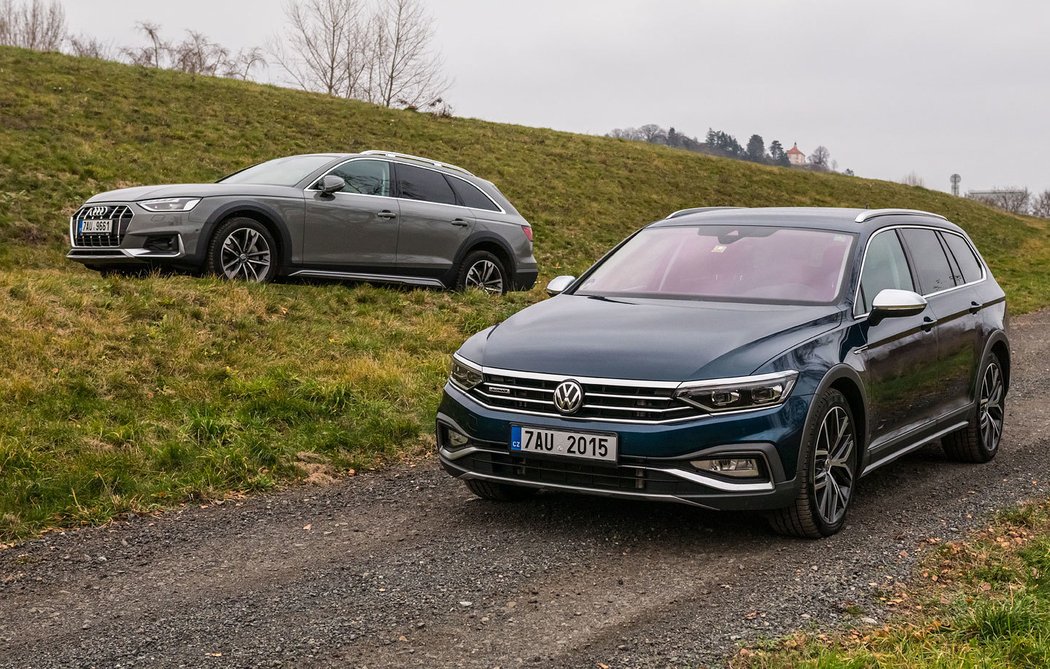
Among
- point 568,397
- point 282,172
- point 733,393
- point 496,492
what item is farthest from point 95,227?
point 733,393

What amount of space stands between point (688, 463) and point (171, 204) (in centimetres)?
711

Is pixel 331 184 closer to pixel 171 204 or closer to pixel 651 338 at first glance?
pixel 171 204

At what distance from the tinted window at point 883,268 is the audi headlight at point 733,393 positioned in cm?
123

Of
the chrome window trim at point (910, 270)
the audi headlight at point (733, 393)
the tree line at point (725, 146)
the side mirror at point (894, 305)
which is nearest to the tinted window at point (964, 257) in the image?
the chrome window trim at point (910, 270)

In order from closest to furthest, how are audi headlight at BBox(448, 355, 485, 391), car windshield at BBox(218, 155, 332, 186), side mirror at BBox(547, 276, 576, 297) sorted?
audi headlight at BBox(448, 355, 485, 391)
side mirror at BBox(547, 276, 576, 297)
car windshield at BBox(218, 155, 332, 186)

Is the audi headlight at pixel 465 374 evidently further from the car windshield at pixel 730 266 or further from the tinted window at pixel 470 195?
the tinted window at pixel 470 195

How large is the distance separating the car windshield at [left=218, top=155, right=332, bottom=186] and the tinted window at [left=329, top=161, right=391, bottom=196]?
24cm

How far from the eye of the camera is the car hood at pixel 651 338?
5.04m

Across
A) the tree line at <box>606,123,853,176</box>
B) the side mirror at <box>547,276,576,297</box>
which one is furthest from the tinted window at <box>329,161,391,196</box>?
the tree line at <box>606,123,853,176</box>

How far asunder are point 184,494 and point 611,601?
2.93 m

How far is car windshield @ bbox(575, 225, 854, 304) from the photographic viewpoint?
19.6 feet

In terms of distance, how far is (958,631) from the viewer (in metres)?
3.88

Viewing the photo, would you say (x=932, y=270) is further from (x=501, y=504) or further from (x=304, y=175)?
(x=304, y=175)

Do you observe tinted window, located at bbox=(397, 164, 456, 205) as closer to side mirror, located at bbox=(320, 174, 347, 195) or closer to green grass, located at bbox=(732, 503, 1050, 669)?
side mirror, located at bbox=(320, 174, 347, 195)
